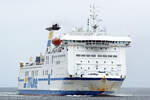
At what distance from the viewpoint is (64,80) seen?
49250mm

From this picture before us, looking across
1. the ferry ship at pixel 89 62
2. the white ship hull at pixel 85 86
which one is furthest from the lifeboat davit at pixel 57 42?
the white ship hull at pixel 85 86

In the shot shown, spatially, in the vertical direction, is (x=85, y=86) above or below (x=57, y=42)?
below

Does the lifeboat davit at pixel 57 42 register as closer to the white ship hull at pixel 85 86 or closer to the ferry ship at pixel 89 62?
the ferry ship at pixel 89 62

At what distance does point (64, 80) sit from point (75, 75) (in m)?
1.96

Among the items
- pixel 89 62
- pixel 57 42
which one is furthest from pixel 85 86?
pixel 57 42

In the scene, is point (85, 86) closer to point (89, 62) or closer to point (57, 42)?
point (89, 62)

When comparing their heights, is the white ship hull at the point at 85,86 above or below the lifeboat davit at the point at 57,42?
below

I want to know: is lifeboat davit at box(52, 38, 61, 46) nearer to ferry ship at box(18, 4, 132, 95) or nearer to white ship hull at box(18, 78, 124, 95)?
ferry ship at box(18, 4, 132, 95)

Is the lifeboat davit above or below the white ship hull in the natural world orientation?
above

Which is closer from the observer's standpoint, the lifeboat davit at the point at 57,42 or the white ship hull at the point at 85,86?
the white ship hull at the point at 85,86

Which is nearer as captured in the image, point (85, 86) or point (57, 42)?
point (85, 86)

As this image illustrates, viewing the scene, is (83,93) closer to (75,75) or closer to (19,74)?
(75,75)

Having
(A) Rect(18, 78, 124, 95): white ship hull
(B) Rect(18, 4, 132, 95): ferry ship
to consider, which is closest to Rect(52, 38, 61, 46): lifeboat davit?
(B) Rect(18, 4, 132, 95): ferry ship

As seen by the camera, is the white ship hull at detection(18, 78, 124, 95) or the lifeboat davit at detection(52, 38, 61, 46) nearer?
the white ship hull at detection(18, 78, 124, 95)
